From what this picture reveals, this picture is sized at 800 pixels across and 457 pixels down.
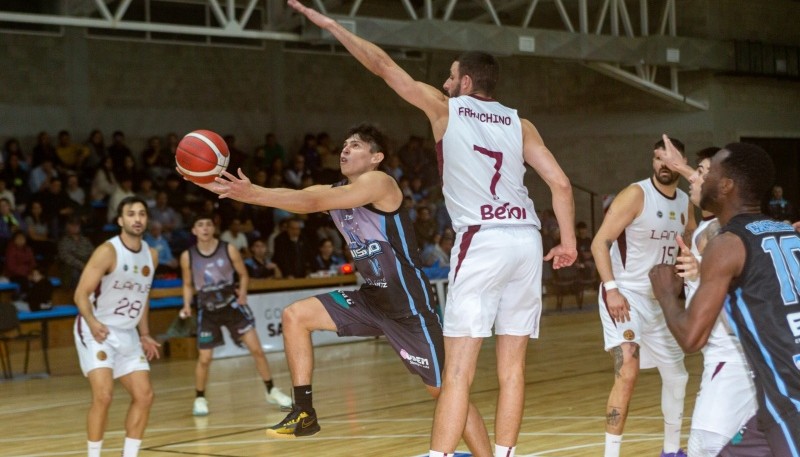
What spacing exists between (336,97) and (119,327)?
15.0 meters

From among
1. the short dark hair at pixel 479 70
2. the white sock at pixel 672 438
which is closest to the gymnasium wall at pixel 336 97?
the white sock at pixel 672 438

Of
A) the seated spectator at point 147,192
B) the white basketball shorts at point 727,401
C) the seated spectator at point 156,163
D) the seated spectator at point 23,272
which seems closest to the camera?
the white basketball shorts at point 727,401

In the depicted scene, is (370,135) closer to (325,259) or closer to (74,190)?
(325,259)

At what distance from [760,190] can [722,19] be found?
18.5 meters

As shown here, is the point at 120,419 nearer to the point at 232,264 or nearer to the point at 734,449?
the point at 232,264

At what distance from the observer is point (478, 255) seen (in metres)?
5.05

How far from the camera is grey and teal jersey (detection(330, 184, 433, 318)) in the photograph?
569 centimetres

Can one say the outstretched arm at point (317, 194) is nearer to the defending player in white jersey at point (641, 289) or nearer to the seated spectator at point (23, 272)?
the defending player in white jersey at point (641, 289)

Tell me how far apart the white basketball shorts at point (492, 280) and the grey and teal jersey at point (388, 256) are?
61 centimetres

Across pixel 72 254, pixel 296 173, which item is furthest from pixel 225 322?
pixel 296 173

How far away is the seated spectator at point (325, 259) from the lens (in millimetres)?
15992

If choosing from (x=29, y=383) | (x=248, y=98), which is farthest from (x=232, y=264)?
(x=248, y=98)

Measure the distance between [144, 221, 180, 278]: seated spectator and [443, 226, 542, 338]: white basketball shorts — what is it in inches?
415

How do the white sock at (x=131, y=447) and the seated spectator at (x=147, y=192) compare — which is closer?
the white sock at (x=131, y=447)
